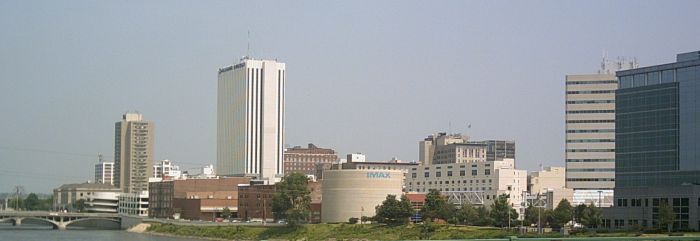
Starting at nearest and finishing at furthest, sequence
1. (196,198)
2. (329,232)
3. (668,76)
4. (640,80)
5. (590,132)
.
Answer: (668,76), (640,80), (329,232), (590,132), (196,198)

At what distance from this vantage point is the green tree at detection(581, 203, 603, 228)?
338 feet

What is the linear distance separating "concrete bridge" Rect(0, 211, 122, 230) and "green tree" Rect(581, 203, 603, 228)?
8629 centimetres

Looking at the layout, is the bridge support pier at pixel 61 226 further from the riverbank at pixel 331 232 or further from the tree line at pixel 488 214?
the tree line at pixel 488 214

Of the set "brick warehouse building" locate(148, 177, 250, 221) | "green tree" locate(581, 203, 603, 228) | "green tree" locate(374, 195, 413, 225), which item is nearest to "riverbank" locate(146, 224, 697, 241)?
"green tree" locate(374, 195, 413, 225)

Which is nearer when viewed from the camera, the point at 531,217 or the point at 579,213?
the point at 579,213

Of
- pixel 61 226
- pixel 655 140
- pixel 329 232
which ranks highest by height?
pixel 655 140

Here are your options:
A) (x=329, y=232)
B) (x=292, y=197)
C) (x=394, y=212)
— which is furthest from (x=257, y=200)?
(x=394, y=212)

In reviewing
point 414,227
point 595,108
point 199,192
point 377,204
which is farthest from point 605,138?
point 199,192

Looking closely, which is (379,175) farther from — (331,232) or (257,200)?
(257,200)

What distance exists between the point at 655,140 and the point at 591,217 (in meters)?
10.4

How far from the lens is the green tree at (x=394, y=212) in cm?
11538

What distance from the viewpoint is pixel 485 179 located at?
538 ft

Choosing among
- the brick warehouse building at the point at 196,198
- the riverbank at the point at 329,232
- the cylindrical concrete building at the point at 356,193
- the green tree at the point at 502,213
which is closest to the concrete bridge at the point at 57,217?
the brick warehouse building at the point at 196,198

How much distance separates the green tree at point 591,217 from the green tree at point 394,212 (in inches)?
764
